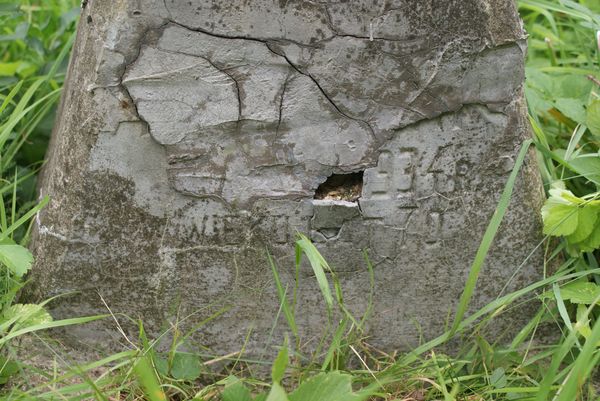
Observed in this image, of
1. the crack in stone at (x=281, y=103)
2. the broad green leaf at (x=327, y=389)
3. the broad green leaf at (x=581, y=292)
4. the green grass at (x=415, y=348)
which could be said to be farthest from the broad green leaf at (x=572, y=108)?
the broad green leaf at (x=327, y=389)

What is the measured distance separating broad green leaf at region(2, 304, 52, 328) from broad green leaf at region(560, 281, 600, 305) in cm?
106

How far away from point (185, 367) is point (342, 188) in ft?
1.60

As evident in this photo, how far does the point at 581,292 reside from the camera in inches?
69.6

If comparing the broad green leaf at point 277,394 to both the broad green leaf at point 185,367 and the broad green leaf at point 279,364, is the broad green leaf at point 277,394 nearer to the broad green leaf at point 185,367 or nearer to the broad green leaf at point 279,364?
the broad green leaf at point 279,364

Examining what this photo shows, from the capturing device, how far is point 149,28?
1.59 meters

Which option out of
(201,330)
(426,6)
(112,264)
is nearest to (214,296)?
(201,330)

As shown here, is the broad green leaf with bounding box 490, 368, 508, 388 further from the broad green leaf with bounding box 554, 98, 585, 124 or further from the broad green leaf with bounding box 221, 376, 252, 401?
the broad green leaf with bounding box 554, 98, 585, 124

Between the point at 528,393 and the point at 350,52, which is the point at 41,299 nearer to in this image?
the point at 350,52

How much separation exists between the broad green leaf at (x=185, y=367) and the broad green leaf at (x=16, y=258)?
1.14ft

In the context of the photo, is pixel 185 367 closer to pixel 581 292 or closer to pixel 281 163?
pixel 281 163

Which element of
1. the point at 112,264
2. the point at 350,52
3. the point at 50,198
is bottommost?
the point at 112,264

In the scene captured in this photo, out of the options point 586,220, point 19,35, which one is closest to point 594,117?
point 586,220

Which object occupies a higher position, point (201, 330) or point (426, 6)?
point (426, 6)

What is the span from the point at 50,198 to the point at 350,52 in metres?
0.69
